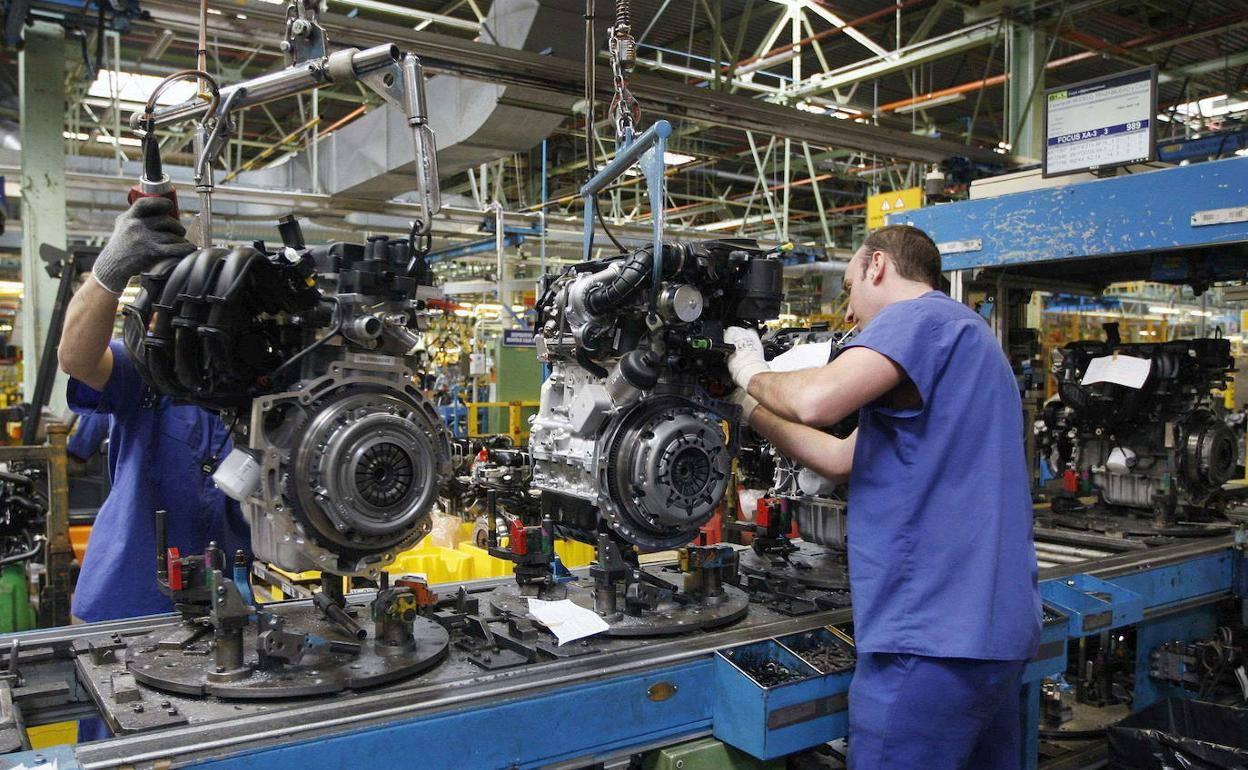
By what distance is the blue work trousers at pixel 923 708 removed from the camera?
2.19m

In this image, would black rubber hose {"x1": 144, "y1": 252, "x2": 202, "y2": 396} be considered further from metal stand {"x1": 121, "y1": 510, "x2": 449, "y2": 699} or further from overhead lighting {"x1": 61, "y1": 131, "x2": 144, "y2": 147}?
overhead lighting {"x1": 61, "y1": 131, "x2": 144, "y2": 147}

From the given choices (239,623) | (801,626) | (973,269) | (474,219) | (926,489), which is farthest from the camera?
(474,219)

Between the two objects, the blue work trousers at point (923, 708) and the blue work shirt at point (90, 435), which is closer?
the blue work trousers at point (923, 708)

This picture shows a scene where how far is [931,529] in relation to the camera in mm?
2230

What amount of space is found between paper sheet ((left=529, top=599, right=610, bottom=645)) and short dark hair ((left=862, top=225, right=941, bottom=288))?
1.22 m

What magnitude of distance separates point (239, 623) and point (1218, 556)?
12.8ft

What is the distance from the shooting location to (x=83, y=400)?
269cm

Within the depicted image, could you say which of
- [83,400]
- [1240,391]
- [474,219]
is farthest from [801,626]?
[474,219]

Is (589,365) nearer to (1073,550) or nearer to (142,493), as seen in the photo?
(142,493)

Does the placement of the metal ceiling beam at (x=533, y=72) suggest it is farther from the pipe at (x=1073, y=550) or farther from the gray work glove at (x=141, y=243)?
the pipe at (x=1073, y=550)

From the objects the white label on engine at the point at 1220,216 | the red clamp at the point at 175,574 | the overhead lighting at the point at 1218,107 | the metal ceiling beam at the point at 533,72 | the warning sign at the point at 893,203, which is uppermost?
the overhead lighting at the point at 1218,107

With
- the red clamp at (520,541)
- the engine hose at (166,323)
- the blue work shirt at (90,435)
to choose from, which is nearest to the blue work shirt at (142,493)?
the engine hose at (166,323)

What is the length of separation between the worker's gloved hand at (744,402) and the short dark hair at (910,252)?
546 mm

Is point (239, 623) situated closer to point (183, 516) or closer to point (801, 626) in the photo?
point (183, 516)
